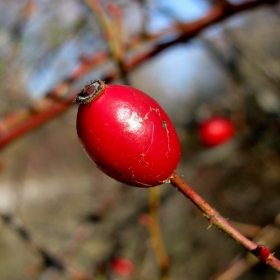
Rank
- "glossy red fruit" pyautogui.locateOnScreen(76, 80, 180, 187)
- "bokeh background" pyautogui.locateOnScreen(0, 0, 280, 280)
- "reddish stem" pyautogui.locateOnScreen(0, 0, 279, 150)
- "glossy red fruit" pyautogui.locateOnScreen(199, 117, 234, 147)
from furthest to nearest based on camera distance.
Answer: "glossy red fruit" pyautogui.locateOnScreen(199, 117, 234, 147) → "bokeh background" pyautogui.locateOnScreen(0, 0, 280, 280) → "reddish stem" pyautogui.locateOnScreen(0, 0, 279, 150) → "glossy red fruit" pyautogui.locateOnScreen(76, 80, 180, 187)

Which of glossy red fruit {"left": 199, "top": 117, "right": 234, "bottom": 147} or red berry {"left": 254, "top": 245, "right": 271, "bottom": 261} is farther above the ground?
red berry {"left": 254, "top": 245, "right": 271, "bottom": 261}

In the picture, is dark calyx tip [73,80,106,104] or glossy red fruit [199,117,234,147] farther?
glossy red fruit [199,117,234,147]

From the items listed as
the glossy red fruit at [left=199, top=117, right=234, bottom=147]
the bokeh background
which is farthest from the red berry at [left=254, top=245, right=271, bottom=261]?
the glossy red fruit at [left=199, top=117, right=234, bottom=147]

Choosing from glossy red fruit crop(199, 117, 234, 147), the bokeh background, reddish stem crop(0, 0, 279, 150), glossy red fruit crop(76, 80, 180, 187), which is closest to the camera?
glossy red fruit crop(76, 80, 180, 187)

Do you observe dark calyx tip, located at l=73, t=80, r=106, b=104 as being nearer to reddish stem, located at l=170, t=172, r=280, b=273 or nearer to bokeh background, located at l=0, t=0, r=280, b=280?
reddish stem, located at l=170, t=172, r=280, b=273

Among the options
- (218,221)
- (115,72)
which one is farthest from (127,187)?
(218,221)

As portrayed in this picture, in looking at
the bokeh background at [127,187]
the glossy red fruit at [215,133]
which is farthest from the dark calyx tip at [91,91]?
the glossy red fruit at [215,133]

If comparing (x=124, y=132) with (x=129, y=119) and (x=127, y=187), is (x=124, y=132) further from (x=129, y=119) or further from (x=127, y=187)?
(x=127, y=187)

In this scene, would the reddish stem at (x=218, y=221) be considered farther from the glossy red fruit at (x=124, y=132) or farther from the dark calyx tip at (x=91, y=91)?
the dark calyx tip at (x=91, y=91)
